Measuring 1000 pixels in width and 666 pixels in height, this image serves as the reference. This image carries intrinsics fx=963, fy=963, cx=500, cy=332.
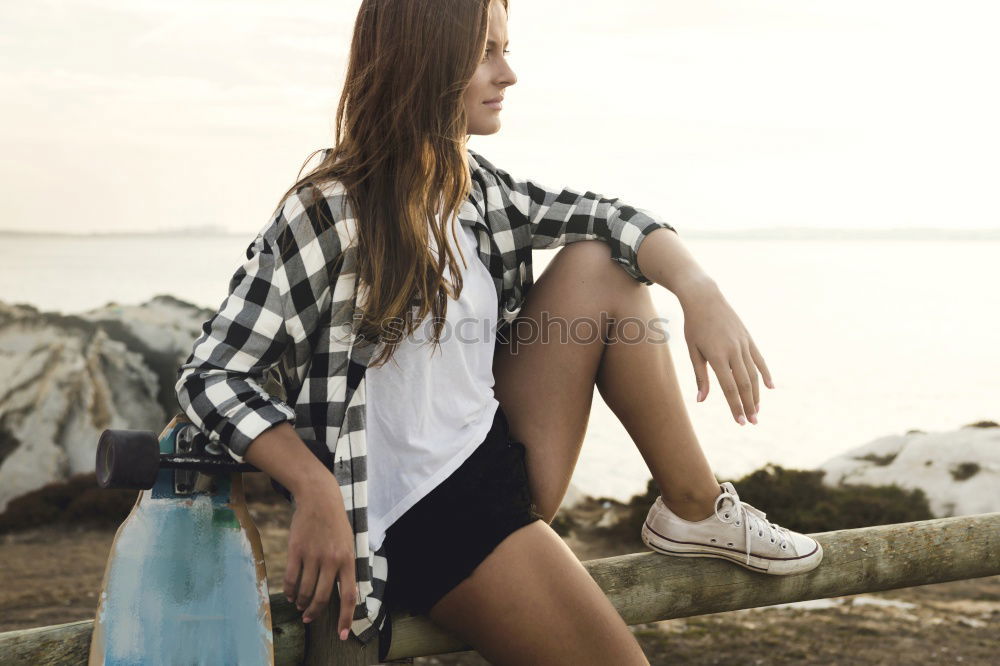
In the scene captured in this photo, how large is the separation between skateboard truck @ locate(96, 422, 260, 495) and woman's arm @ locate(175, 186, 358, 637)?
3 cm

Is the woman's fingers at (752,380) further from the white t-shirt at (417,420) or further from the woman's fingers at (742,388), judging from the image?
the white t-shirt at (417,420)

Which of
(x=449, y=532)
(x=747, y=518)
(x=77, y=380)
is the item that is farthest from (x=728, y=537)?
(x=77, y=380)

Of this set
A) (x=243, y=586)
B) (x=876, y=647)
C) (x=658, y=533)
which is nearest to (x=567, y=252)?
(x=658, y=533)

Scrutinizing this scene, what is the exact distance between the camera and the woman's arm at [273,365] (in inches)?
50.6

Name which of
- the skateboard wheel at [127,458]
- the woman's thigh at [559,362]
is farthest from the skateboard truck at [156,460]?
the woman's thigh at [559,362]

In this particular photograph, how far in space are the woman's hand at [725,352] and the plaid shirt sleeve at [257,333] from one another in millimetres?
599

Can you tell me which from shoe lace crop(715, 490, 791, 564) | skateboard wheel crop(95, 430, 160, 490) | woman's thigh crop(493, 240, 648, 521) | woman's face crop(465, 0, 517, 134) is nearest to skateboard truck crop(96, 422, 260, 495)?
skateboard wheel crop(95, 430, 160, 490)

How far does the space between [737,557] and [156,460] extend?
1.08 meters

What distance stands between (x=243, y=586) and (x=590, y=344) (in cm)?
69

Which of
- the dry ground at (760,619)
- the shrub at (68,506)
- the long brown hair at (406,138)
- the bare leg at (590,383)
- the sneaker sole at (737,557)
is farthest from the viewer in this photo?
the shrub at (68,506)

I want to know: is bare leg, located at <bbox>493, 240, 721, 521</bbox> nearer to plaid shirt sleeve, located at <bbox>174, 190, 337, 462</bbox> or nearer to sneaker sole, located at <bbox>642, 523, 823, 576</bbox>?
sneaker sole, located at <bbox>642, 523, 823, 576</bbox>

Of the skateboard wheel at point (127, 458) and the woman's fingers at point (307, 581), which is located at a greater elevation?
the skateboard wheel at point (127, 458)

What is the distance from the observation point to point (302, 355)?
1.42 m

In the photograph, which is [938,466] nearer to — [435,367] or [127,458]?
[435,367]
